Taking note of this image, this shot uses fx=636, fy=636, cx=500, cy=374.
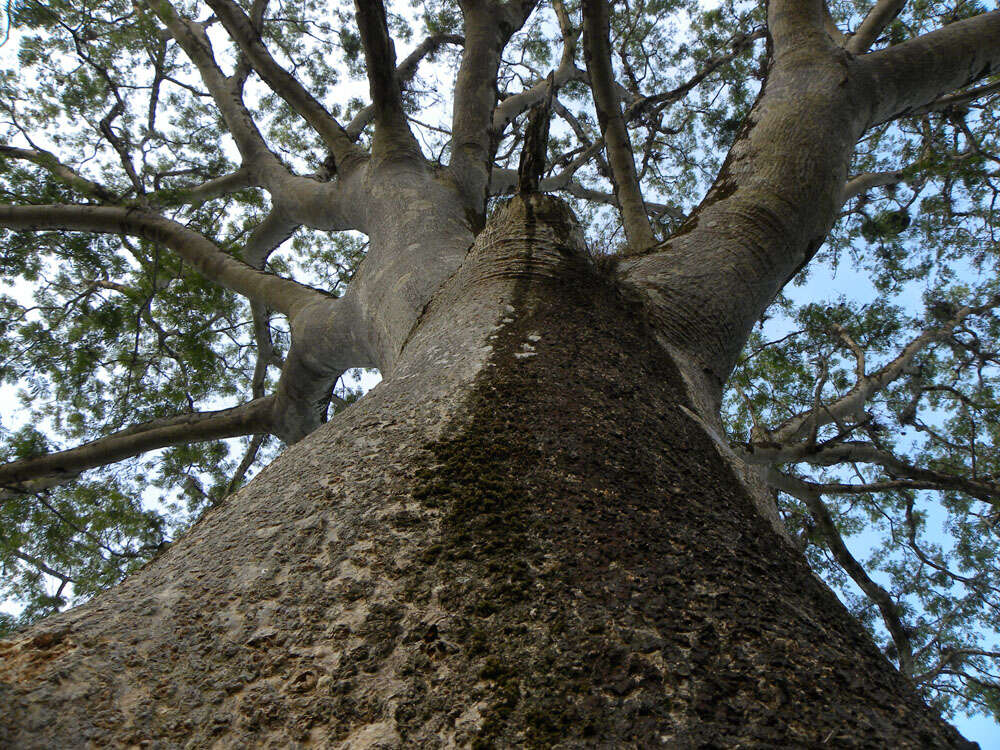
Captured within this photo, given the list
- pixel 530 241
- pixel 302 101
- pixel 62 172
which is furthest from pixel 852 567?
pixel 62 172

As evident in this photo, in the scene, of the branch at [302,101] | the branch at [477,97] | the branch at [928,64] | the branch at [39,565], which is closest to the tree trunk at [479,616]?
the branch at [928,64]

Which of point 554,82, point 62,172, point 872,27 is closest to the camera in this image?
point 872,27

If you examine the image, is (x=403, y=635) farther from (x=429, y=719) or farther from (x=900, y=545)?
(x=900, y=545)

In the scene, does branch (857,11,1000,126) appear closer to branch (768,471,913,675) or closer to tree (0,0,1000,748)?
tree (0,0,1000,748)

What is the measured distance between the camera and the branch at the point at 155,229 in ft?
11.6

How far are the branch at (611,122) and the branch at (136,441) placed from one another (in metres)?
2.30

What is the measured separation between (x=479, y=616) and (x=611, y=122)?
3224mm

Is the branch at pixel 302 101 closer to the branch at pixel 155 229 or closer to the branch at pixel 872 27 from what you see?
the branch at pixel 155 229

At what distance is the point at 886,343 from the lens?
18.4 ft

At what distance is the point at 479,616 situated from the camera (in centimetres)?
73

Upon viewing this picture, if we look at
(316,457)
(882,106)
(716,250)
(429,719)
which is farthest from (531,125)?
(882,106)

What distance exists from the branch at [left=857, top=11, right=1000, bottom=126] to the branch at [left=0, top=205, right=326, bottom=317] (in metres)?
2.92

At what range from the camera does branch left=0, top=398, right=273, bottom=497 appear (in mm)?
3496

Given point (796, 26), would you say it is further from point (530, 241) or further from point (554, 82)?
point (554, 82)
